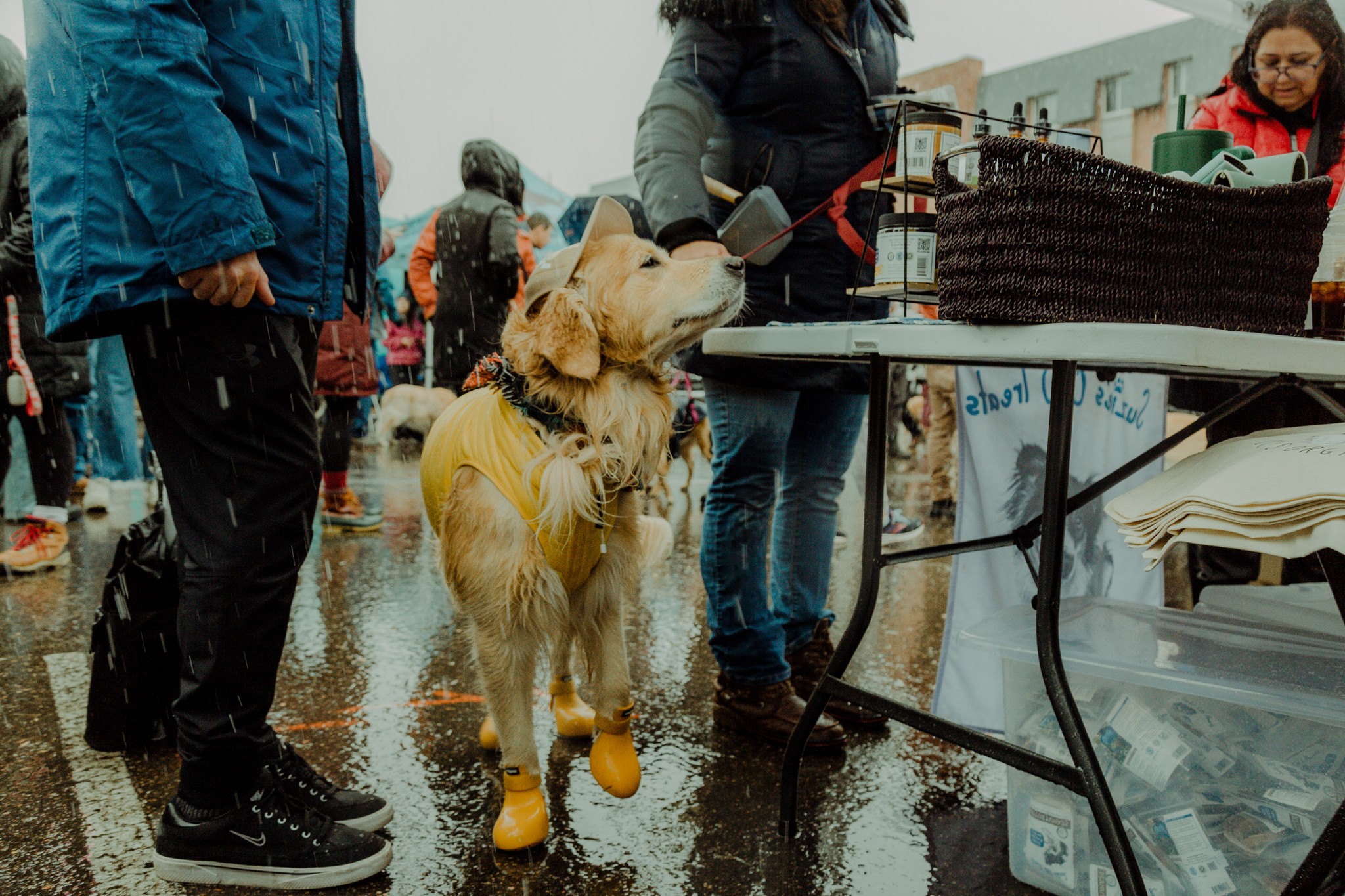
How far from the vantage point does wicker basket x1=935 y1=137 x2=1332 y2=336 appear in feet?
4.09

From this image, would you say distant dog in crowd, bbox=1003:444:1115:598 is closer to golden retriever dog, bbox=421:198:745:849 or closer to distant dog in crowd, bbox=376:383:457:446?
golden retriever dog, bbox=421:198:745:849

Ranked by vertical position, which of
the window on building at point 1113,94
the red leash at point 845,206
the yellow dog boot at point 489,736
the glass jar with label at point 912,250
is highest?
the window on building at point 1113,94

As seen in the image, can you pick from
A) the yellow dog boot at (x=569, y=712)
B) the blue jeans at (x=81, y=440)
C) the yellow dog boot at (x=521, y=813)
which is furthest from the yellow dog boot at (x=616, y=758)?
the blue jeans at (x=81, y=440)

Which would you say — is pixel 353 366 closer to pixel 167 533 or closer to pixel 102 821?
pixel 167 533

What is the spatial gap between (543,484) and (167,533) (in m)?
1.10

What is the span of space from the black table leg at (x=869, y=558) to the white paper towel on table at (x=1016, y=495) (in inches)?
20.8

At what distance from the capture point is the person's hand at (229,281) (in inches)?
57.6

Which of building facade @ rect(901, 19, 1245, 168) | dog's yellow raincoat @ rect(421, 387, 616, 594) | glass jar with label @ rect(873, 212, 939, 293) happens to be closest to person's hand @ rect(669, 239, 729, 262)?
glass jar with label @ rect(873, 212, 939, 293)

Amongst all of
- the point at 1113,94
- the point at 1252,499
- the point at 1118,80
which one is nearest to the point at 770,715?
the point at 1252,499

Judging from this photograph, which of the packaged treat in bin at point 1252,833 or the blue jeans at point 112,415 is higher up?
the blue jeans at point 112,415

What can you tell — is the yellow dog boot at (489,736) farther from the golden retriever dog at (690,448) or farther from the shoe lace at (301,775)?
the golden retriever dog at (690,448)

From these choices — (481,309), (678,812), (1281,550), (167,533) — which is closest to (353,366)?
(481,309)

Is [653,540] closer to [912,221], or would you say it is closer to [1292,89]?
[912,221]

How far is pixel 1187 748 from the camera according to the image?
4.77ft
